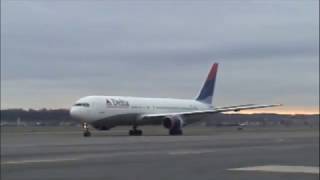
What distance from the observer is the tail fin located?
2571 inches

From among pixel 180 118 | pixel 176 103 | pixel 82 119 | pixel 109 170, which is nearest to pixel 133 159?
pixel 109 170

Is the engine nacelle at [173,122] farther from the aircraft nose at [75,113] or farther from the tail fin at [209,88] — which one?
the tail fin at [209,88]

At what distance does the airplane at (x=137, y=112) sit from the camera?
5012 cm

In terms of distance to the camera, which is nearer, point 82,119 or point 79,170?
point 79,170

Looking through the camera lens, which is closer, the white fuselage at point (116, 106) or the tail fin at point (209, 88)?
the white fuselage at point (116, 106)

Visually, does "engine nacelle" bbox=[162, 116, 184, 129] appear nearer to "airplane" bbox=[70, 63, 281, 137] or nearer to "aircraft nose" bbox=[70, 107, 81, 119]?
"airplane" bbox=[70, 63, 281, 137]

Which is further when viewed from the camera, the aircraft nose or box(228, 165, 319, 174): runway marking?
the aircraft nose

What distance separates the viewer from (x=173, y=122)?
53.4 meters

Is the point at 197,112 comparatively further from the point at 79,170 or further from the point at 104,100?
the point at 79,170

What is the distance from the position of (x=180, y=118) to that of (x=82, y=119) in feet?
Result: 27.8

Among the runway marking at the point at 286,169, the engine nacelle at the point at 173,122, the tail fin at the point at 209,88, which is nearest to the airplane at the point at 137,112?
the engine nacelle at the point at 173,122

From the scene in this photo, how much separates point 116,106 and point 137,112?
2729mm

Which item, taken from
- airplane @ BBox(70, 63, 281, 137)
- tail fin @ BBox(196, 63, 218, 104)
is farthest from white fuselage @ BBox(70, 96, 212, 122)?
tail fin @ BBox(196, 63, 218, 104)

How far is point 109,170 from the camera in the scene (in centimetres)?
1731
